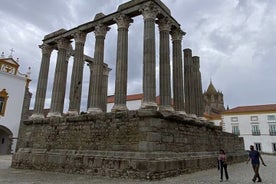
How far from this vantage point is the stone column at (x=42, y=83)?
604 inches

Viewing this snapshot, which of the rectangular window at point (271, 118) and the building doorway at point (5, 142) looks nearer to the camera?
the building doorway at point (5, 142)

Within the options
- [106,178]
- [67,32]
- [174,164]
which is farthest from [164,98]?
[67,32]

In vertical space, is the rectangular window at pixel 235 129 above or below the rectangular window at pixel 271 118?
below

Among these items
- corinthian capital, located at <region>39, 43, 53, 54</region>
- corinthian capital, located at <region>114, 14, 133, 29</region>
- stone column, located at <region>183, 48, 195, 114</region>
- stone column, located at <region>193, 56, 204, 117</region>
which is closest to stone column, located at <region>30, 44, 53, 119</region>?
corinthian capital, located at <region>39, 43, 53, 54</region>

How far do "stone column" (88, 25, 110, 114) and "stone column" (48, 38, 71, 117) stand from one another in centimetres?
306

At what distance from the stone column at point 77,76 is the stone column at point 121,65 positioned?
125 inches

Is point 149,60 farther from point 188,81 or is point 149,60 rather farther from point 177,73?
point 188,81

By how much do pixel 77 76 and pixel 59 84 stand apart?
5.44ft

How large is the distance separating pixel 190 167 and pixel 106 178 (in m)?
4.14

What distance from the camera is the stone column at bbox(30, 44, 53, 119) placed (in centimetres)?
1534

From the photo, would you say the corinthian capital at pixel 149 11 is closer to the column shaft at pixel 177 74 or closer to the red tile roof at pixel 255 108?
the column shaft at pixel 177 74

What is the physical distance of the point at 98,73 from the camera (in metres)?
13.1

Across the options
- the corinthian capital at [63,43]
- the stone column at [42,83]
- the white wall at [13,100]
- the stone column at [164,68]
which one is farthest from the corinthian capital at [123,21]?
the white wall at [13,100]

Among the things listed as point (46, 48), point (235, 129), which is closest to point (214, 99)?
point (235, 129)
